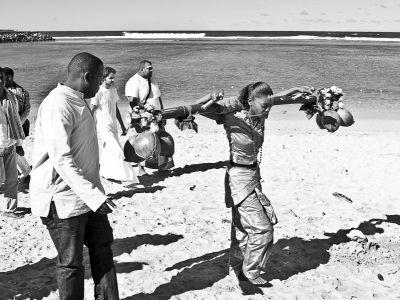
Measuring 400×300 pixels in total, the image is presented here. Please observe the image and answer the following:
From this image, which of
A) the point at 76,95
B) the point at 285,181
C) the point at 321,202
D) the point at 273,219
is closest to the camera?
the point at 76,95

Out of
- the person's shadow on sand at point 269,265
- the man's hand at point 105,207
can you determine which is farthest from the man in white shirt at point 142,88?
the man's hand at point 105,207

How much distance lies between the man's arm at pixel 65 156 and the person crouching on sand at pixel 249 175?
5.01ft

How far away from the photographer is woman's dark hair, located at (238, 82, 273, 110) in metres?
4.64

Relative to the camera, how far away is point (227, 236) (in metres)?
6.38

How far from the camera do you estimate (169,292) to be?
4.96 meters

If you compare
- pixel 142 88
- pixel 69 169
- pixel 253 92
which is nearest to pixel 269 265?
pixel 253 92

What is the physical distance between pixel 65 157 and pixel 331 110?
2781mm

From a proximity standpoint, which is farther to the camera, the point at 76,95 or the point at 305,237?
the point at 305,237

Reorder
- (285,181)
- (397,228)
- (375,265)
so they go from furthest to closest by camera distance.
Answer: (285,181), (397,228), (375,265)

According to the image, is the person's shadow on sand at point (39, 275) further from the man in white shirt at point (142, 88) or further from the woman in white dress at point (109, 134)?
the man in white shirt at point (142, 88)

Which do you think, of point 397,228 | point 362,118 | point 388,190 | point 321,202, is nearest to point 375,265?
point 397,228

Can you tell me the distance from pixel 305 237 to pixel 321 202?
1498mm

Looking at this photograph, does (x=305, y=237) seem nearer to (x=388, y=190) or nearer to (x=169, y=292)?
(x=169, y=292)

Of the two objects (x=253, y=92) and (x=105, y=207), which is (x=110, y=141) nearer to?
(x=253, y=92)
